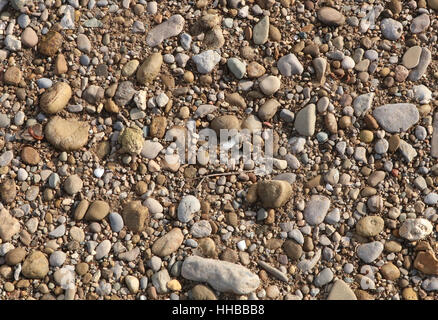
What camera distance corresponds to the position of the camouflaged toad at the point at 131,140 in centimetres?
228

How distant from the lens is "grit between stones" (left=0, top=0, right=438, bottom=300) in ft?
7.25

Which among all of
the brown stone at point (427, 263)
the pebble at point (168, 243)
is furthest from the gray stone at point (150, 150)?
the brown stone at point (427, 263)

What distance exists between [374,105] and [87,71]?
1.40m

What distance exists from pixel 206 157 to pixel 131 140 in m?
0.36

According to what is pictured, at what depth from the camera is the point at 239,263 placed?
2.22 meters

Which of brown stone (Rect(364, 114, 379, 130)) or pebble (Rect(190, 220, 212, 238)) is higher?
brown stone (Rect(364, 114, 379, 130))

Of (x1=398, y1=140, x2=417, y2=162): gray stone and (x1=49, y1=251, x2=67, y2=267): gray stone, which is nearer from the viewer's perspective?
(x1=49, y1=251, x2=67, y2=267): gray stone

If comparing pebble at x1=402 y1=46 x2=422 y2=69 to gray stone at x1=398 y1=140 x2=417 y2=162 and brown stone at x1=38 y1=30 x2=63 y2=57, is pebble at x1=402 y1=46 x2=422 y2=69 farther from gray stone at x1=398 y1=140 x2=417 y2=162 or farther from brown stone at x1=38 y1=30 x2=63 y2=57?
brown stone at x1=38 y1=30 x2=63 y2=57

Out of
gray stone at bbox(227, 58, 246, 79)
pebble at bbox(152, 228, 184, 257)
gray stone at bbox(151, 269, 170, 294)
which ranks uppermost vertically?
gray stone at bbox(227, 58, 246, 79)

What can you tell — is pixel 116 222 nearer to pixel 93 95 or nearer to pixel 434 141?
pixel 93 95

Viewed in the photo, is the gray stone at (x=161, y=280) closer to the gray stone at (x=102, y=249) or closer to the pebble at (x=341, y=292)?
the gray stone at (x=102, y=249)

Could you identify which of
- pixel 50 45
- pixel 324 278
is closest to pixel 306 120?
pixel 324 278

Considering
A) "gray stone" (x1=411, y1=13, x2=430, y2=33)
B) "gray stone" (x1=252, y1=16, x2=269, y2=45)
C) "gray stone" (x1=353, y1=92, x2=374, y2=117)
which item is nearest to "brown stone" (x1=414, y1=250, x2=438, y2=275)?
"gray stone" (x1=353, y1=92, x2=374, y2=117)

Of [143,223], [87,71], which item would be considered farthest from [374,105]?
[87,71]
